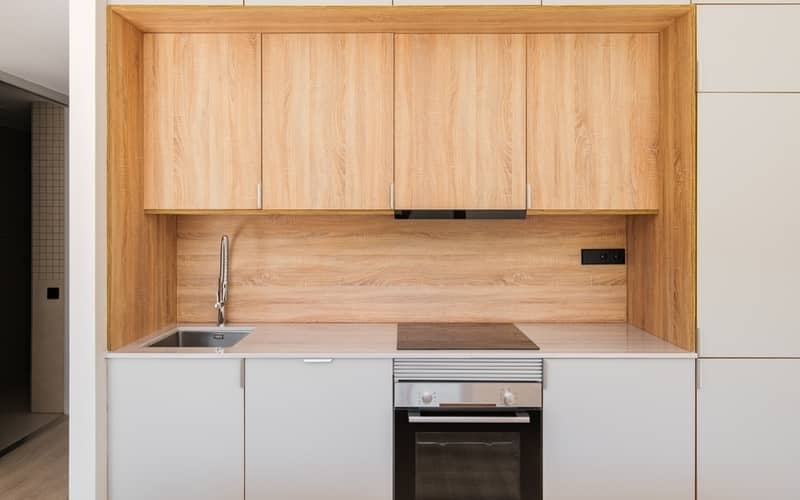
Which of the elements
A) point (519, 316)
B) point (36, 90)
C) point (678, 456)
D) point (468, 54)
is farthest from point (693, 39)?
point (36, 90)

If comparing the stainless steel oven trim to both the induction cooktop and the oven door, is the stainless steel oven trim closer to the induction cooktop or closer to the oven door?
the oven door

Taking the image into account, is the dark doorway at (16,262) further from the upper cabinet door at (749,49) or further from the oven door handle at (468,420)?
the upper cabinet door at (749,49)

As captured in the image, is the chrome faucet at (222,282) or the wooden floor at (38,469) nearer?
the chrome faucet at (222,282)

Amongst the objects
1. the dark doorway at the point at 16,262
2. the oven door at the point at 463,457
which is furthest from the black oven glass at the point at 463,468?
the dark doorway at the point at 16,262

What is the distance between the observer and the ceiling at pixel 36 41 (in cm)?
257

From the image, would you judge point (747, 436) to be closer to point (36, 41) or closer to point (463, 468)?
point (463, 468)

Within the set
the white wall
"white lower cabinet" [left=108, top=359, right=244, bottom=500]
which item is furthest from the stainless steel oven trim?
the white wall

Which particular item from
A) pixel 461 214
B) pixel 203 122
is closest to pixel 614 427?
pixel 461 214

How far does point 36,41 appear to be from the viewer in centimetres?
296

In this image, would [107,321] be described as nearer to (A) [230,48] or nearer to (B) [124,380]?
(B) [124,380]

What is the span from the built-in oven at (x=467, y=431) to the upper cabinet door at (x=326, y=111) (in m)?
0.87

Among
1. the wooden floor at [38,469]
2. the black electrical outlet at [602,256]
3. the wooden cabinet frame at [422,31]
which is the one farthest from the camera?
the wooden floor at [38,469]

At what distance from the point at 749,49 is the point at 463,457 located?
1929mm

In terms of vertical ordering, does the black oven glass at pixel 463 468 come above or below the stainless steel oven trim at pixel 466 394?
below
